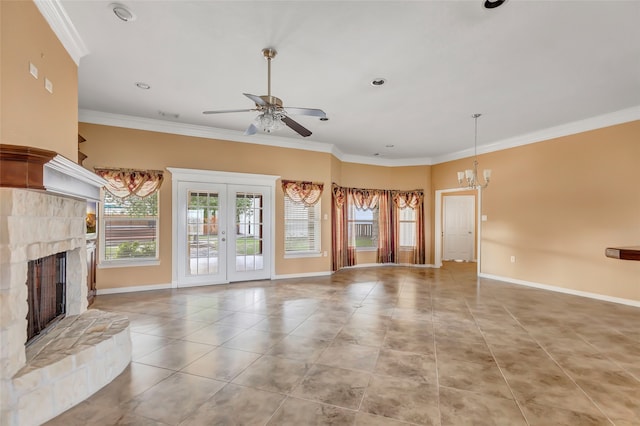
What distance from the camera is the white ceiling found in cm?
254

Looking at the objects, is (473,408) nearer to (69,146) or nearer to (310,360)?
(310,360)

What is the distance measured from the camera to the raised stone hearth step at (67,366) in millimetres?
1878

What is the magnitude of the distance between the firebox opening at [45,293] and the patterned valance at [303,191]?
403 cm

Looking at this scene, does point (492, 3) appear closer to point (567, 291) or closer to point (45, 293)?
point (45, 293)

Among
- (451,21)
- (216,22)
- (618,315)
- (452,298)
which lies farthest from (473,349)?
(216,22)

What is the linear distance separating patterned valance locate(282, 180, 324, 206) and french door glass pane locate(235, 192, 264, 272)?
0.64 metres

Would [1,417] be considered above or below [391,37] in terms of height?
below

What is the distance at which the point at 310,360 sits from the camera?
280 cm

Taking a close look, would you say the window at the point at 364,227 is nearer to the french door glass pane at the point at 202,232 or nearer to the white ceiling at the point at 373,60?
the white ceiling at the point at 373,60

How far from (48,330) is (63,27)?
2.72 meters

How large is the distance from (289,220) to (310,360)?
4003 millimetres

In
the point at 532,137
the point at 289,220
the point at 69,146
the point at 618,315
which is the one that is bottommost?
the point at 618,315

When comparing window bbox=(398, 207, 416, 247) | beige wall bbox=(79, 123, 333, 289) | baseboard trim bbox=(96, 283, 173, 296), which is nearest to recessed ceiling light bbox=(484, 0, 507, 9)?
beige wall bbox=(79, 123, 333, 289)

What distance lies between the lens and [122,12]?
258cm
